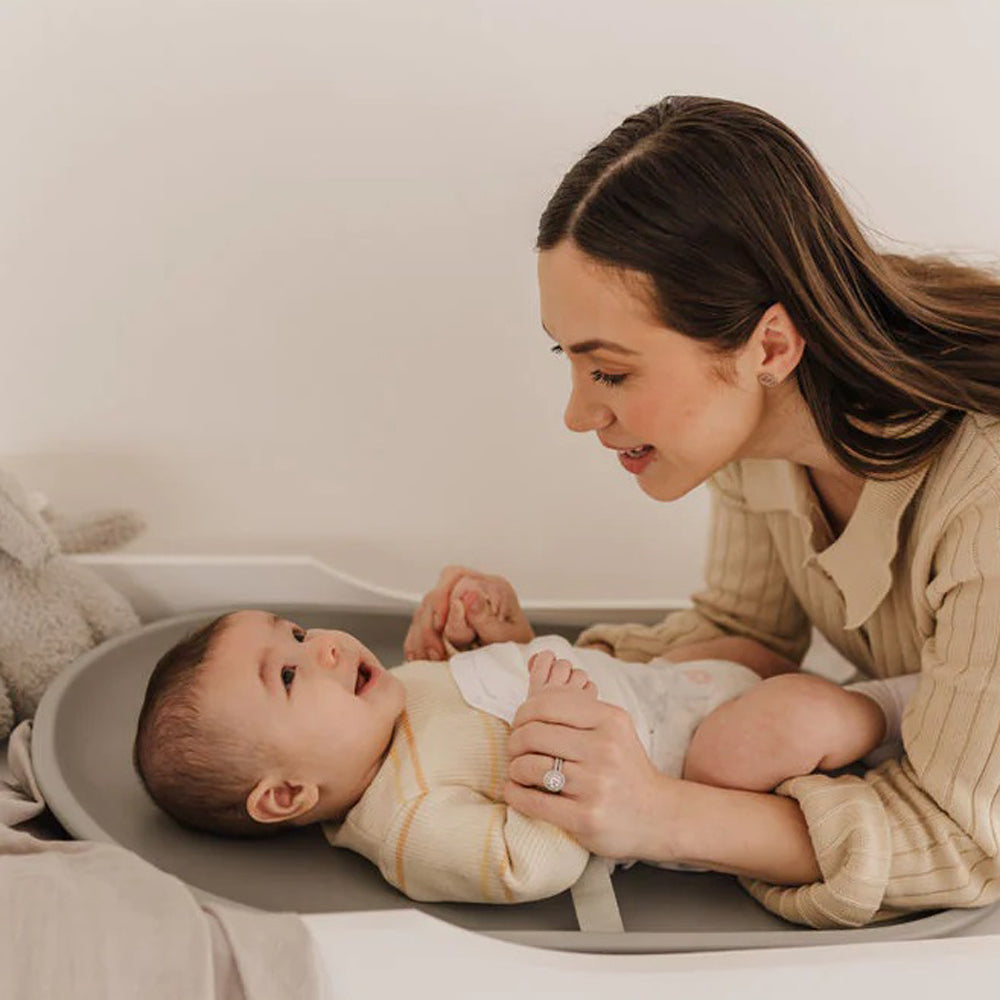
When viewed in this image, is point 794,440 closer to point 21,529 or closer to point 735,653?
point 735,653

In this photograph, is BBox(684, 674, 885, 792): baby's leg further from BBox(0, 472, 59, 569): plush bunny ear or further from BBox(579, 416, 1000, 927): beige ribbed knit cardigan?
BBox(0, 472, 59, 569): plush bunny ear

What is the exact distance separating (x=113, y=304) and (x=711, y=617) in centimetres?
93

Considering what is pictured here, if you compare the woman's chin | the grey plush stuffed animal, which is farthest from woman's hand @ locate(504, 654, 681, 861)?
the grey plush stuffed animal

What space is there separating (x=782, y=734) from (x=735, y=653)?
27 centimetres

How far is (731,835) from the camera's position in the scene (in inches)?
46.4

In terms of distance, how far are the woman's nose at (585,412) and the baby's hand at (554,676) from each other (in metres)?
0.23

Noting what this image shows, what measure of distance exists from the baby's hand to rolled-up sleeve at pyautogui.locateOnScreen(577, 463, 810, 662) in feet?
1.02

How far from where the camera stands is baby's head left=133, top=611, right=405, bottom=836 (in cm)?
118

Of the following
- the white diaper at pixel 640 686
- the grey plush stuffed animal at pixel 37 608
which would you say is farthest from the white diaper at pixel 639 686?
the grey plush stuffed animal at pixel 37 608

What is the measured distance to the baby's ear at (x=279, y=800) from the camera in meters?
1.19

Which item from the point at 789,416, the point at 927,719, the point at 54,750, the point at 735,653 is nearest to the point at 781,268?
the point at 789,416

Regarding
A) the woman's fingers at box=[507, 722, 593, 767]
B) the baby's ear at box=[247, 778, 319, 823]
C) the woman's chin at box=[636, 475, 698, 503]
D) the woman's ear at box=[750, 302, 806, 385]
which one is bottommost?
the baby's ear at box=[247, 778, 319, 823]

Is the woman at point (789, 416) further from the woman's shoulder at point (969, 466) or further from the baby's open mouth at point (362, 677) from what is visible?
the baby's open mouth at point (362, 677)

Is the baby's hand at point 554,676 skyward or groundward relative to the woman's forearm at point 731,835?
skyward
